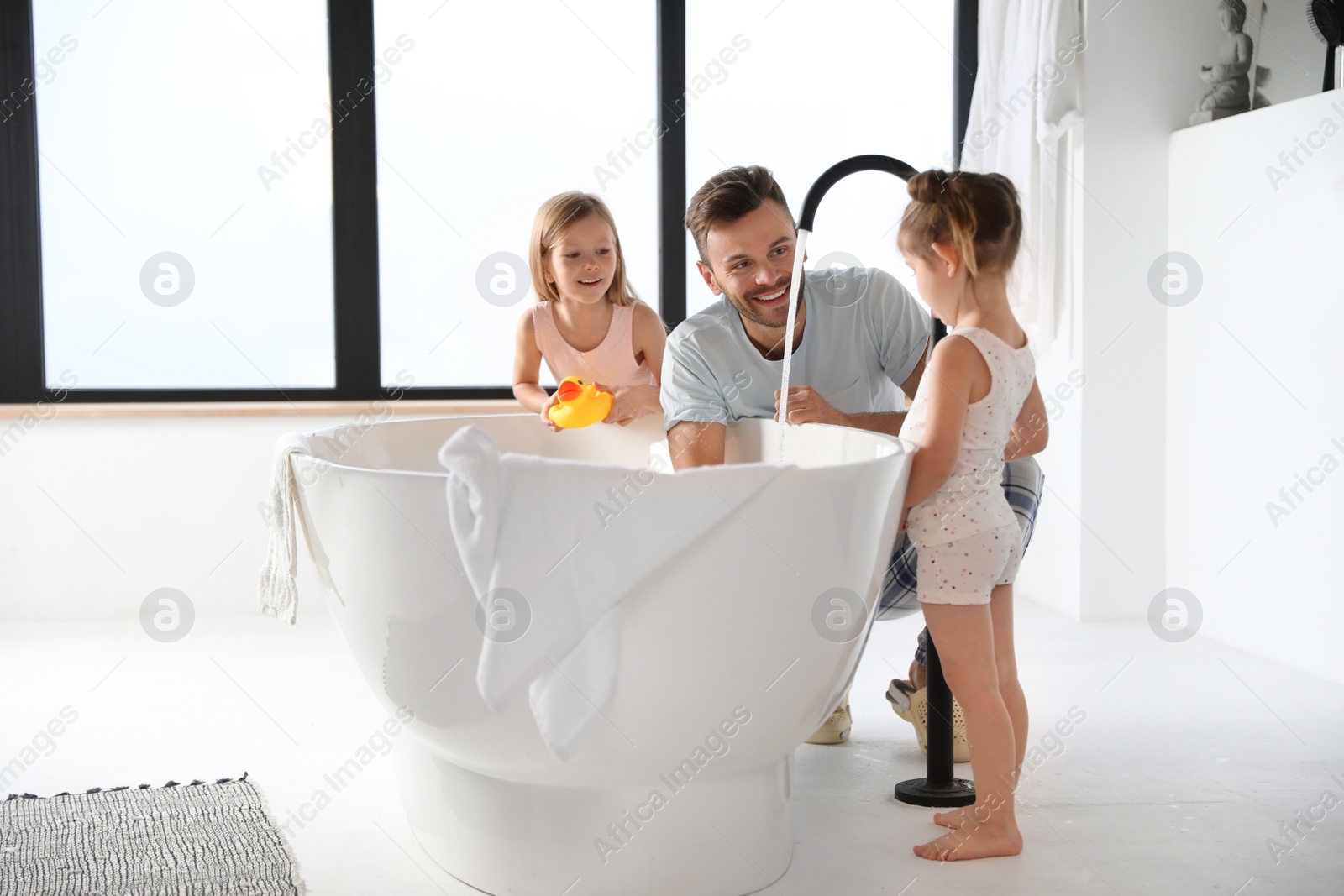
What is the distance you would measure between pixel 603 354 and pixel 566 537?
132 centimetres

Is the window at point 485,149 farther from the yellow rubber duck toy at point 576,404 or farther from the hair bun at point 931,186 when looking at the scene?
Result: the hair bun at point 931,186

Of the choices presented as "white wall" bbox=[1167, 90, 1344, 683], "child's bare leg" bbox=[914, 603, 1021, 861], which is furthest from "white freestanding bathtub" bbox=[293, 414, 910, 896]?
"white wall" bbox=[1167, 90, 1344, 683]

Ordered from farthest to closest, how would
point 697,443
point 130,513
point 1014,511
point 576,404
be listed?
point 130,513 → point 576,404 → point 697,443 → point 1014,511

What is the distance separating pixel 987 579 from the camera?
1.50 m

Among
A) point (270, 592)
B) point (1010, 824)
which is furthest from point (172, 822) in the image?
point (1010, 824)

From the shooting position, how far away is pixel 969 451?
1489mm

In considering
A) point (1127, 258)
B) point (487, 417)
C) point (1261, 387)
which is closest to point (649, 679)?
point (487, 417)

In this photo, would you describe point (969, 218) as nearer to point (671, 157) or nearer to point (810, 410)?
point (810, 410)

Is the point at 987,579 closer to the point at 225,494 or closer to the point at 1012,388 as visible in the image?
Result: the point at 1012,388

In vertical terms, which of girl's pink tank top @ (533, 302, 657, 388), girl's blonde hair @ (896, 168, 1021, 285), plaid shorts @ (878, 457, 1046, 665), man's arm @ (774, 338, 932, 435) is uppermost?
girl's blonde hair @ (896, 168, 1021, 285)

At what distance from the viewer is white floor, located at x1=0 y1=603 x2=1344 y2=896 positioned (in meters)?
1.49

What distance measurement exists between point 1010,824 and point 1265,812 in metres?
0.41

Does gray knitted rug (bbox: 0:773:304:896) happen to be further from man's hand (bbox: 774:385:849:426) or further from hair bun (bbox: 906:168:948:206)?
hair bun (bbox: 906:168:948:206)

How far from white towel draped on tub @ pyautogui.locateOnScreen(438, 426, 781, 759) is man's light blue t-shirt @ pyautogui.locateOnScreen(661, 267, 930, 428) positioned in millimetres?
698
